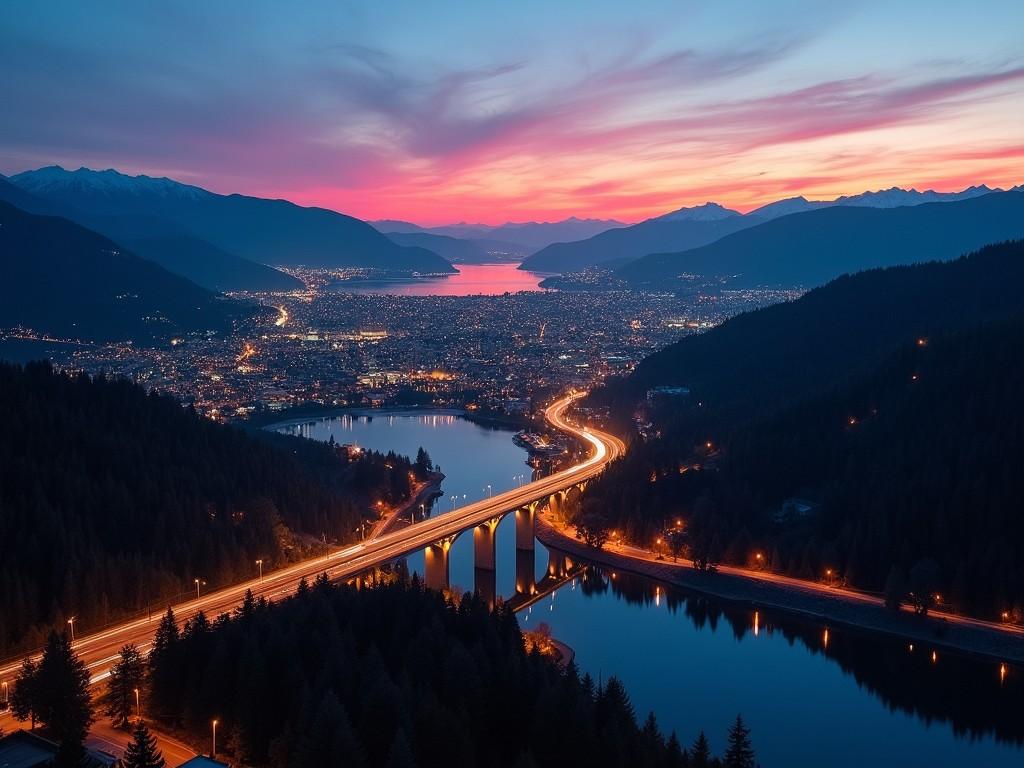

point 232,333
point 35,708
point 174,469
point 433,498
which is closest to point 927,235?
point 232,333

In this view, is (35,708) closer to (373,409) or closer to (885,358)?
(885,358)

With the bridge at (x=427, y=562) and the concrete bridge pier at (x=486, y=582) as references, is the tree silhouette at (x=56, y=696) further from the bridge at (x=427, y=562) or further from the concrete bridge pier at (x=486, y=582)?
the concrete bridge pier at (x=486, y=582)

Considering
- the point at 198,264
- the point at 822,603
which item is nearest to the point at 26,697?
the point at 822,603

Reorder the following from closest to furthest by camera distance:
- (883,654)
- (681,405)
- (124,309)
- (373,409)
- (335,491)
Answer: (883,654), (335,491), (681,405), (373,409), (124,309)

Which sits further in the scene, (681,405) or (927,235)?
(927,235)

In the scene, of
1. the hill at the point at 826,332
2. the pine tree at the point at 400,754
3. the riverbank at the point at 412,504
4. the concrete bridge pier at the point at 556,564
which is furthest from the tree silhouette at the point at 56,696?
the hill at the point at 826,332

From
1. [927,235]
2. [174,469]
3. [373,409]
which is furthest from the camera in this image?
[927,235]
